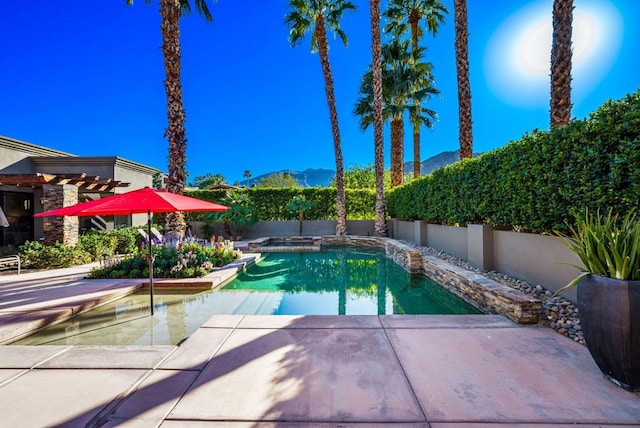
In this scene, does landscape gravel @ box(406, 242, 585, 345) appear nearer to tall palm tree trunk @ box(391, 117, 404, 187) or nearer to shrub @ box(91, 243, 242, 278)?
shrub @ box(91, 243, 242, 278)

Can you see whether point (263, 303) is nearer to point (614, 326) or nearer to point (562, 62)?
point (614, 326)

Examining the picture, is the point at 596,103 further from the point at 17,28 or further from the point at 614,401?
the point at 17,28

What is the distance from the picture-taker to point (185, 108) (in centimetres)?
973

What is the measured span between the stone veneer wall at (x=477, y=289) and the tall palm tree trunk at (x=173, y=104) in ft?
24.3

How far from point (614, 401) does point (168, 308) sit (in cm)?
614

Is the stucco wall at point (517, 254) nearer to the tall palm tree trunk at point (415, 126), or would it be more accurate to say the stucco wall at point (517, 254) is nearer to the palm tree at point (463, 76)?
the palm tree at point (463, 76)

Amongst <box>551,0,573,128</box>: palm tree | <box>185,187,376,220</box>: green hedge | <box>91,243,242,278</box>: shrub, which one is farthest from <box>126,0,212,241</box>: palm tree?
<box>551,0,573,128</box>: palm tree

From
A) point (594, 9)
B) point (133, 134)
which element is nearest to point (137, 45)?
point (594, 9)

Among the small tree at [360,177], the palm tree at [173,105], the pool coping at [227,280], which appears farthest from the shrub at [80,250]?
the small tree at [360,177]

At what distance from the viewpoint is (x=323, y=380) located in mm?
2742

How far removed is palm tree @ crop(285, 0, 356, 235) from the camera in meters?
15.8

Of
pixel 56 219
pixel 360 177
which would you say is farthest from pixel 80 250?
pixel 360 177

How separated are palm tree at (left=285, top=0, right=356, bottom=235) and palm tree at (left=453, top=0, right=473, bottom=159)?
7.39m

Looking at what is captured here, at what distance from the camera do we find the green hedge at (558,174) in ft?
12.0
